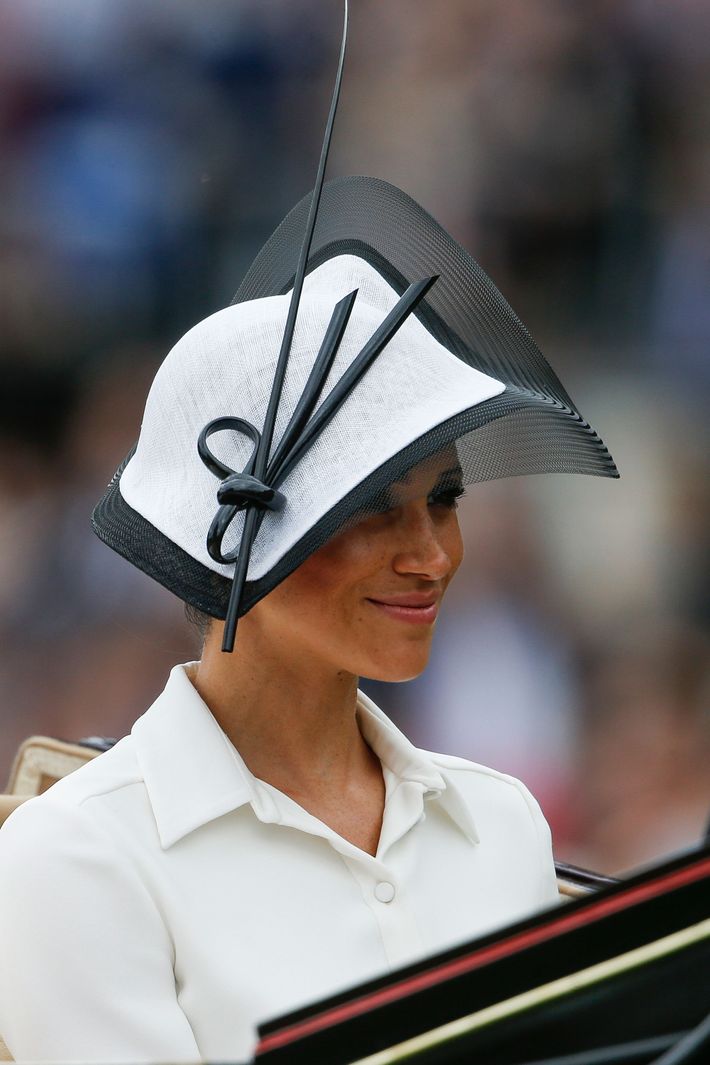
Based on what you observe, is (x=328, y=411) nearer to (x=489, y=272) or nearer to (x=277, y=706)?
(x=277, y=706)

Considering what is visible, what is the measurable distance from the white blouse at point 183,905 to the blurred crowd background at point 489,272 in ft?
3.19

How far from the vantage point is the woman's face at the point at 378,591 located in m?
0.78

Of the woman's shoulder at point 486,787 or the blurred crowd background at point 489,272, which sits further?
the blurred crowd background at point 489,272

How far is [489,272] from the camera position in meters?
1.91

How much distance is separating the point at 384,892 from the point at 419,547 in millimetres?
216

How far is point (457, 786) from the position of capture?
3.18 ft

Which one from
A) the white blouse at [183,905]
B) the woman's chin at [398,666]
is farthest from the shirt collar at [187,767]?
the woman's chin at [398,666]

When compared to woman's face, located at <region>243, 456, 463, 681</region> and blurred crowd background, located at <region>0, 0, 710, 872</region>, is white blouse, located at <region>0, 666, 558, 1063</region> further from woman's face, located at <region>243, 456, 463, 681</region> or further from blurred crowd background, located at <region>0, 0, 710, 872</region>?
blurred crowd background, located at <region>0, 0, 710, 872</region>

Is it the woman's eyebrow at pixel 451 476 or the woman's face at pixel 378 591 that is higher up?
the woman's eyebrow at pixel 451 476

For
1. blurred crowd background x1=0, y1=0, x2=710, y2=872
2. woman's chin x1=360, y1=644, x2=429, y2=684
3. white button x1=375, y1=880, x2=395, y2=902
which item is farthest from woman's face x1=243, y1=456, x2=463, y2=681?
blurred crowd background x1=0, y1=0, x2=710, y2=872

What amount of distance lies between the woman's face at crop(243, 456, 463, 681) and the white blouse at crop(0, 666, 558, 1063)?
0.33 ft

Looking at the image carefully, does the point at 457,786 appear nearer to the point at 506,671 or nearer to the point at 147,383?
the point at 506,671

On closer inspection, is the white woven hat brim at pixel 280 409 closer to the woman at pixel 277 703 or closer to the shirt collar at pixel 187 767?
the woman at pixel 277 703

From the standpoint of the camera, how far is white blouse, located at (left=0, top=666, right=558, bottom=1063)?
73 cm
